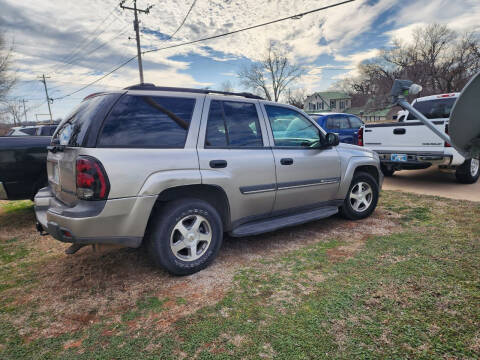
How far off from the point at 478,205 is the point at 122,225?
227 inches

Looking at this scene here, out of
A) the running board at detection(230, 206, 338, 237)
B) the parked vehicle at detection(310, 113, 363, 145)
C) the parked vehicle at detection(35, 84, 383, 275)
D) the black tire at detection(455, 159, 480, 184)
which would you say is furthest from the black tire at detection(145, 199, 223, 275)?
the parked vehicle at detection(310, 113, 363, 145)

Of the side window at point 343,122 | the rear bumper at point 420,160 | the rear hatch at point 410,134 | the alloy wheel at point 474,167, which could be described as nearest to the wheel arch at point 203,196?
the rear hatch at point 410,134

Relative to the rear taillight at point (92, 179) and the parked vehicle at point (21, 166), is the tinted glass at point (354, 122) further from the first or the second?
the rear taillight at point (92, 179)

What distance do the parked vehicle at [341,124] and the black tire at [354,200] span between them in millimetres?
6501

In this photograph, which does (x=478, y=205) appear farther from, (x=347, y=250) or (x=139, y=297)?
(x=139, y=297)

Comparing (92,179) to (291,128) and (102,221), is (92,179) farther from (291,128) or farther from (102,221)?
(291,128)

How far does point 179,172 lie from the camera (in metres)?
2.63

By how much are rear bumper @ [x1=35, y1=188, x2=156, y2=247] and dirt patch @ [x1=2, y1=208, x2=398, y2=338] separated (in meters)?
0.52

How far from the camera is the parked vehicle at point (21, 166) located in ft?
13.0

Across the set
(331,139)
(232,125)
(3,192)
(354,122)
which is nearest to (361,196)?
(331,139)

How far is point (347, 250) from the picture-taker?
3.31m

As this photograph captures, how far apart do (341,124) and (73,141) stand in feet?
33.6

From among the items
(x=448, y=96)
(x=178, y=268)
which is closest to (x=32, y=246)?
(x=178, y=268)

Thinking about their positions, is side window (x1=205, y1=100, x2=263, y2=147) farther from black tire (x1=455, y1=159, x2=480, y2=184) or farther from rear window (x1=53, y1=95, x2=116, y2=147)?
black tire (x1=455, y1=159, x2=480, y2=184)
